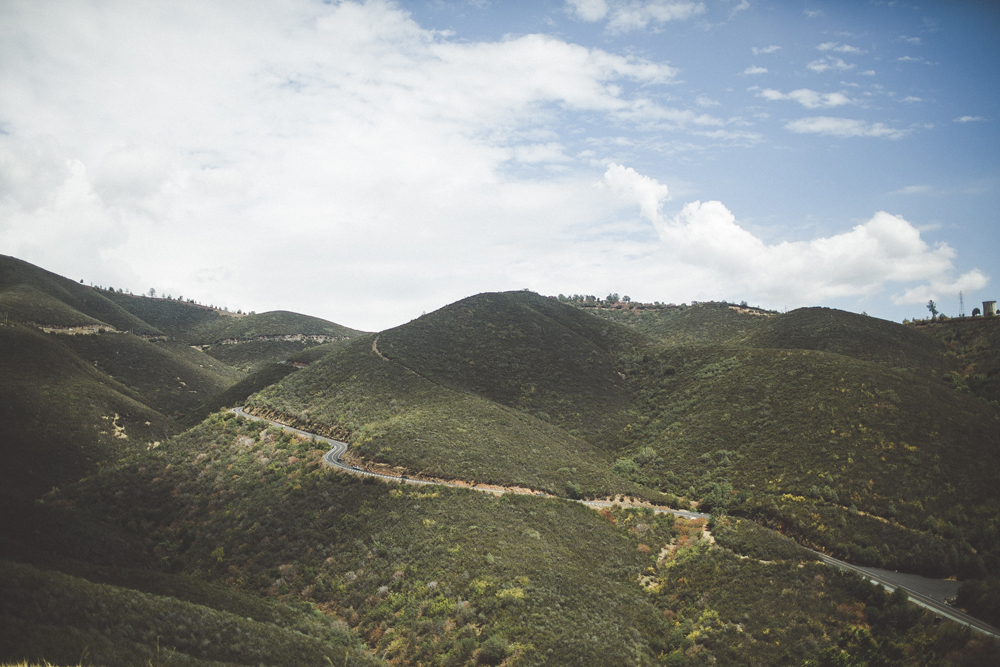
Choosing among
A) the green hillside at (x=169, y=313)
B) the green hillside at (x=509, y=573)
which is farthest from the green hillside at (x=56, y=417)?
the green hillside at (x=169, y=313)

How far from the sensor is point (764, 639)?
55.1 ft

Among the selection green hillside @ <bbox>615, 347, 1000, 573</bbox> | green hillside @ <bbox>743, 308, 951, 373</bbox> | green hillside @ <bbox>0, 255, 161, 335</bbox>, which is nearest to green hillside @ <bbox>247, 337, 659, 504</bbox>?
green hillside @ <bbox>615, 347, 1000, 573</bbox>

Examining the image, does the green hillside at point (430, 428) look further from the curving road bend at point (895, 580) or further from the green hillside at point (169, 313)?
the green hillside at point (169, 313)

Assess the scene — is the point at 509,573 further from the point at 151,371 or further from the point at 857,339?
the point at 151,371

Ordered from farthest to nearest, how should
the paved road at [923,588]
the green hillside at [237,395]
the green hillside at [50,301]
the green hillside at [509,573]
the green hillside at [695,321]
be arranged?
the green hillside at [695,321]
the green hillside at [50,301]
the green hillside at [237,395]
the paved road at [923,588]
the green hillside at [509,573]

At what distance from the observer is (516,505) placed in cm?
2895

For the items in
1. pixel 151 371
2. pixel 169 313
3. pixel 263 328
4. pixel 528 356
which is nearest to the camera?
pixel 528 356

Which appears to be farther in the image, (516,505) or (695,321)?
(695,321)

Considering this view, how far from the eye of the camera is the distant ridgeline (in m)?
16.1

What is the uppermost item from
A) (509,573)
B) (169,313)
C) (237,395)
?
(169,313)

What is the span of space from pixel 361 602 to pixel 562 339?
51.3 meters

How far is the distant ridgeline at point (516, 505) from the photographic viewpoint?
16.1 meters

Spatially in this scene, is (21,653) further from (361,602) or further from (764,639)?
(764,639)

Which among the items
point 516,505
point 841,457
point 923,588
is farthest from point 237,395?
point 923,588
